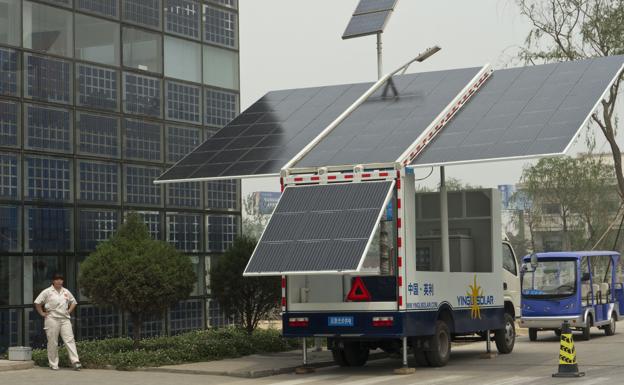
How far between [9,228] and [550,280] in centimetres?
1482

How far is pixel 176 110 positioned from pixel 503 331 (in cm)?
888

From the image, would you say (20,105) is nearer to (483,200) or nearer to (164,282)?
(164,282)

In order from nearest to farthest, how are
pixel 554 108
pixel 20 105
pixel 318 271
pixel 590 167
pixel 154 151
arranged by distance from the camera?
pixel 318 271, pixel 554 108, pixel 20 105, pixel 154 151, pixel 590 167

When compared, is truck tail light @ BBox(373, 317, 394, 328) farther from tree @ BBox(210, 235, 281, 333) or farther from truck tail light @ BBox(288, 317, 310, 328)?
tree @ BBox(210, 235, 281, 333)

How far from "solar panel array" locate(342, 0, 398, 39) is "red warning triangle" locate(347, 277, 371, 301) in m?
9.20

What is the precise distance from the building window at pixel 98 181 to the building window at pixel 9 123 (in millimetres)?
1787

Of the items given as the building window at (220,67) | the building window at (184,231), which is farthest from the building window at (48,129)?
the building window at (220,67)

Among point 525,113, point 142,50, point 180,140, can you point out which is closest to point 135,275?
point 180,140

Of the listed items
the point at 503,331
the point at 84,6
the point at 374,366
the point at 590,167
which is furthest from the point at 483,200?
the point at 590,167

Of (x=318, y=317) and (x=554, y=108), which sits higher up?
(x=554, y=108)

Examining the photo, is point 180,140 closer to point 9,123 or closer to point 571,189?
point 9,123

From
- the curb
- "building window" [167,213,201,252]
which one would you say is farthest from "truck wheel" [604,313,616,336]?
the curb

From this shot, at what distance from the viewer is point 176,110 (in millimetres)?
26062

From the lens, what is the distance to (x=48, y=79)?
75.3 feet
